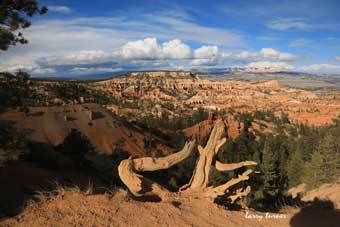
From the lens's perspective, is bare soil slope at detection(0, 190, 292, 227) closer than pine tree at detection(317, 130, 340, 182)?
Yes

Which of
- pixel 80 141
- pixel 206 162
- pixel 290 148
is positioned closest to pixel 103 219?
pixel 206 162

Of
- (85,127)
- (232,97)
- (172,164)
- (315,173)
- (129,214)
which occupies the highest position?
(172,164)

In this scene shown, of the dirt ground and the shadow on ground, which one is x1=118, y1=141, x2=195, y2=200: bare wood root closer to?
the dirt ground

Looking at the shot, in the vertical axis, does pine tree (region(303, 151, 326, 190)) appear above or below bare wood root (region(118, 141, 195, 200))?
below

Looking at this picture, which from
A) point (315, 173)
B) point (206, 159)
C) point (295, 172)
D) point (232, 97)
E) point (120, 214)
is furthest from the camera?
point (232, 97)

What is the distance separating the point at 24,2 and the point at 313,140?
46810 mm

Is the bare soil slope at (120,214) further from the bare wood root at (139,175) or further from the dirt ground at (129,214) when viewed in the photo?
the bare wood root at (139,175)

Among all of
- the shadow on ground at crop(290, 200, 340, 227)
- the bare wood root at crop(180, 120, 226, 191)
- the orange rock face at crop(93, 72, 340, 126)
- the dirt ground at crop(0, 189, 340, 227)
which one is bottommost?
the orange rock face at crop(93, 72, 340, 126)

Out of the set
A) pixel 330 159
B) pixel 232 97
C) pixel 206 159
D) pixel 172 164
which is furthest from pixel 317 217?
pixel 232 97

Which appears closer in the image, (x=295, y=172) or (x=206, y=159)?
(x=206, y=159)

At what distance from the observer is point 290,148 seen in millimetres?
44344

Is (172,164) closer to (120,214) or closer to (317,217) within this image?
(120,214)

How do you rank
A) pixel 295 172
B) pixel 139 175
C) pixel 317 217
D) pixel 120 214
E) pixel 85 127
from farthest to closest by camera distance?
1. pixel 85 127
2. pixel 295 172
3. pixel 317 217
4. pixel 139 175
5. pixel 120 214

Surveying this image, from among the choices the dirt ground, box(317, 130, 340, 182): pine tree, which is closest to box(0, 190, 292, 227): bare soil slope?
the dirt ground
